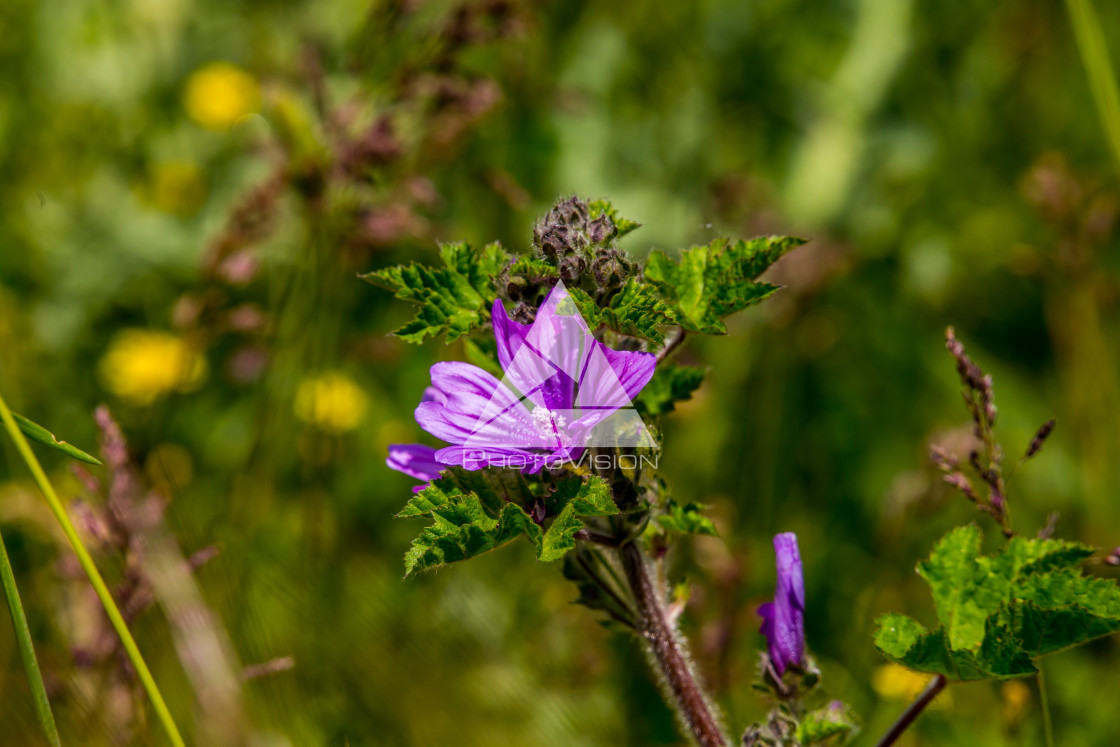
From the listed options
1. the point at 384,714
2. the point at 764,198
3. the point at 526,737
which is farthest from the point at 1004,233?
the point at 384,714

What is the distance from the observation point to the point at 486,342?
4.68 feet

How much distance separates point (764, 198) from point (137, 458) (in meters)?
2.37

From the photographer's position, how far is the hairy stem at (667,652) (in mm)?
1328

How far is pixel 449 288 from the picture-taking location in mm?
1267

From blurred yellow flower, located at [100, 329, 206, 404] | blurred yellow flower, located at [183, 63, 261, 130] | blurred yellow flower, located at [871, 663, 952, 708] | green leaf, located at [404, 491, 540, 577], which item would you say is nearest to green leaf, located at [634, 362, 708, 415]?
green leaf, located at [404, 491, 540, 577]

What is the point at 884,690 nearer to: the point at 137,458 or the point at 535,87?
the point at 137,458

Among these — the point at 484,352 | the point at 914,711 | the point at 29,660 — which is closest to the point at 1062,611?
the point at 914,711

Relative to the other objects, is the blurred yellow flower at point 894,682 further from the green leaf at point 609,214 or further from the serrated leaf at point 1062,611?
the green leaf at point 609,214

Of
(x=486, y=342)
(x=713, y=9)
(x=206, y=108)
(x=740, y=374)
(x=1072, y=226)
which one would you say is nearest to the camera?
(x=486, y=342)

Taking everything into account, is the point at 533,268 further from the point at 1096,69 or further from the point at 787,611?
the point at 1096,69

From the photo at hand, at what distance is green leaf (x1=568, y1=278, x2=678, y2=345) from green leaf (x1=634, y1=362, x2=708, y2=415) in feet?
0.78

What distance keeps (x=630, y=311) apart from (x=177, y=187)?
358 centimetres

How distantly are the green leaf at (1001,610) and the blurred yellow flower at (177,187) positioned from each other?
11.7ft

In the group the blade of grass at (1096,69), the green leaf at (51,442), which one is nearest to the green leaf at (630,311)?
the green leaf at (51,442)
